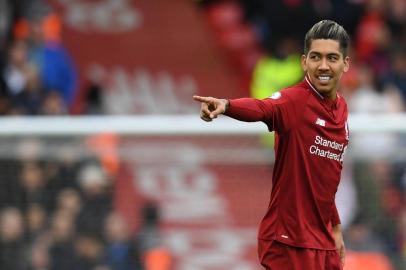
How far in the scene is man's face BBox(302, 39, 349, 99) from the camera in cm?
566

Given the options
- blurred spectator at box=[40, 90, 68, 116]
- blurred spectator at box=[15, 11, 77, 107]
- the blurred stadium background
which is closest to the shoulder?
the blurred stadium background

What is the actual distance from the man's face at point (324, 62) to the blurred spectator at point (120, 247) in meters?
3.68

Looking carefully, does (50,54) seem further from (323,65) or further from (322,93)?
(323,65)

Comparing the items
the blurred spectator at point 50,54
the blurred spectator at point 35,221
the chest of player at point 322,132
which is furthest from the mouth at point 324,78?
the blurred spectator at point 50,54

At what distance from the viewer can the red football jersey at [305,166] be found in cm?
572

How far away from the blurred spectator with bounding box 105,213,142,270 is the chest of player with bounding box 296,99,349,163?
3.49 m

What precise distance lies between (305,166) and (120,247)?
11.7 ft

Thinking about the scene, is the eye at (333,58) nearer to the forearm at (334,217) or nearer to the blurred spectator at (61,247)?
the forearm at (334,217)

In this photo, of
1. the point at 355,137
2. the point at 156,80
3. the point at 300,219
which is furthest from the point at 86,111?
the point at 300,219

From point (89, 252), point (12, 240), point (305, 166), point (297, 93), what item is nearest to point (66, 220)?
point (89, 252)

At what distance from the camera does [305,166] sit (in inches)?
228

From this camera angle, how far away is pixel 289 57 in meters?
11.9

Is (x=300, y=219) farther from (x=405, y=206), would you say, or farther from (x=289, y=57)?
(x=289, y=57)

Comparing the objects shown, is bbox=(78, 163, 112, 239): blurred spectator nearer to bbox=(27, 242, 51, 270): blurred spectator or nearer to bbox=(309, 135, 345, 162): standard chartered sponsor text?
bbox=(27, 242, 51, 270): blurred spectator
